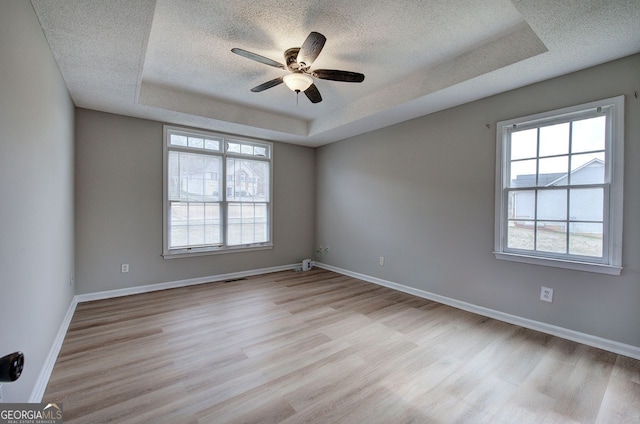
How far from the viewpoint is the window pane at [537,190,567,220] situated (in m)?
2.74

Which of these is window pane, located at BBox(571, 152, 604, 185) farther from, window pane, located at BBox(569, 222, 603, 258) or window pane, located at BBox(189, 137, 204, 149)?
window pane, located at BBox(189, 137, 204, 149)

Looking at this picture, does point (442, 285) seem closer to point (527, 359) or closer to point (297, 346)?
point (527, 359)

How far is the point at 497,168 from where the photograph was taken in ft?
10.3

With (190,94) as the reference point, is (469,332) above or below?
below

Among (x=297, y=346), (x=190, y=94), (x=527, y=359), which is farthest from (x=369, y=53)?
(x=527, y=359)

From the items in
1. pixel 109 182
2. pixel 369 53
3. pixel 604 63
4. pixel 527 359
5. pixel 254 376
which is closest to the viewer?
pixel 254 376

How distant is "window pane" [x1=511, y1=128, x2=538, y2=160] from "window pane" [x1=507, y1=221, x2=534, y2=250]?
722 mm

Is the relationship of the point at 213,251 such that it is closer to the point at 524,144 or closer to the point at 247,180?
the point at 247,180

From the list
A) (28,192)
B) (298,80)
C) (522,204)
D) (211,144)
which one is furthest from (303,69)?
(522,204)

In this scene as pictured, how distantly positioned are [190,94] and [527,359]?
471 centimetres

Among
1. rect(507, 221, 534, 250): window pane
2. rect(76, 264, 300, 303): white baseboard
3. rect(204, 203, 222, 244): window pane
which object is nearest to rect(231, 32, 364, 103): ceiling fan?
rect(507, 221, 534, 250): window pane

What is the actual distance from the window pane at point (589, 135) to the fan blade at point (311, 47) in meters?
2.52

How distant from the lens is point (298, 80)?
2.73 m

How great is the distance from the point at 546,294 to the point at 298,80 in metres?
3.24
